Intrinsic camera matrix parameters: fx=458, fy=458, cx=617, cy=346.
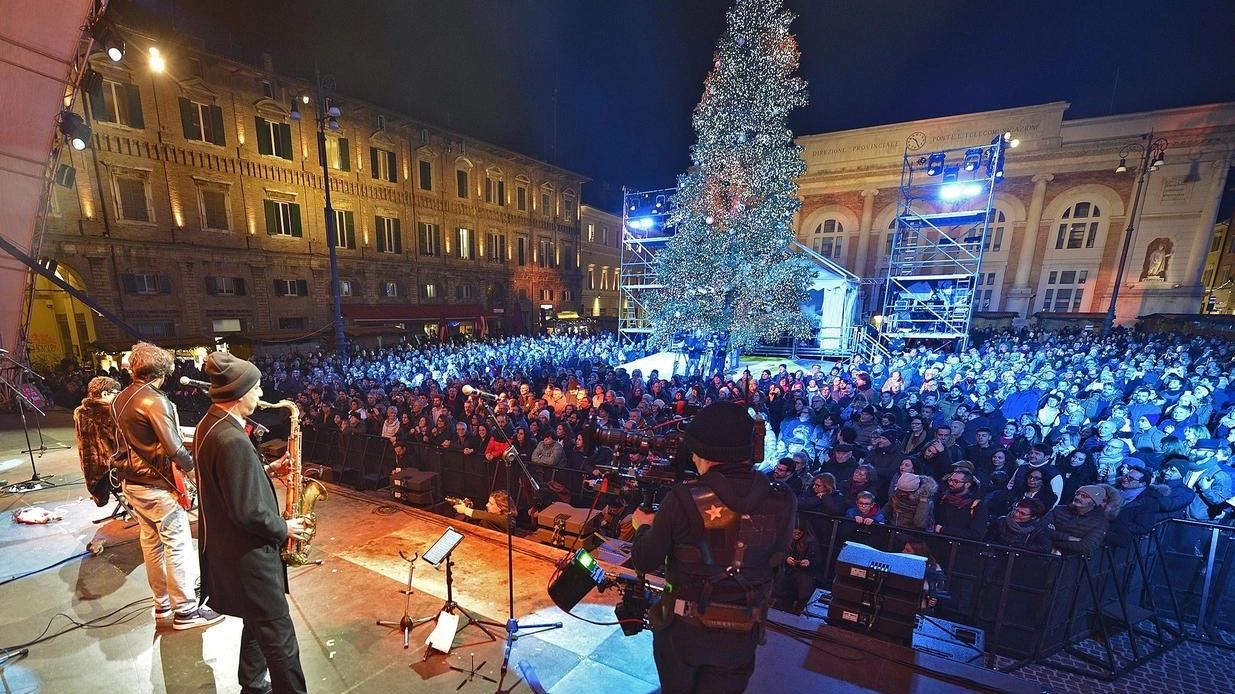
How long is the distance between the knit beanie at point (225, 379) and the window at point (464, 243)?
101 ft

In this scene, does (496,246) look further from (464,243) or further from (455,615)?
(455,615)

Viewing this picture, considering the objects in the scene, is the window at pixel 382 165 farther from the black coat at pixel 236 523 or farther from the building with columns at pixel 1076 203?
the building with columns at pixel 1076 203

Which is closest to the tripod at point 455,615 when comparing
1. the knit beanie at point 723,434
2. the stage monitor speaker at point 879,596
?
the knit beanie at point 723,434

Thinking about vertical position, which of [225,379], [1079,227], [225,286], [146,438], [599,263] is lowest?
[146,438]

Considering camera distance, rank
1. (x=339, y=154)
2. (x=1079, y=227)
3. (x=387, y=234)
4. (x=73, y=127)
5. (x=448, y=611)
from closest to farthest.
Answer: (x=448, y=611)
(x=73, y=127)
(x=339, y=154)
(x=1079, y=227)
(x=387, y=234)

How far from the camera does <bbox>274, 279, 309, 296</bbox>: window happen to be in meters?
23.7

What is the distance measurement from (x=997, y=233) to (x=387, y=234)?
37926 mm

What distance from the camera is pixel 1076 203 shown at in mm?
27094

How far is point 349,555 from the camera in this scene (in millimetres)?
5070

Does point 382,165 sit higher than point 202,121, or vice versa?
Result: point 202,121

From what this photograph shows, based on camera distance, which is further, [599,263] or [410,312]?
[599,263]

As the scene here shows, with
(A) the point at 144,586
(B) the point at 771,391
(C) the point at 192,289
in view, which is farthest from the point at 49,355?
(B) the point at 771,391

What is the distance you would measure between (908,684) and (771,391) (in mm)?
8489

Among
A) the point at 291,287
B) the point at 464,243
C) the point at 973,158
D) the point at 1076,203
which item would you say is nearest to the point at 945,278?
the point at 973,158
